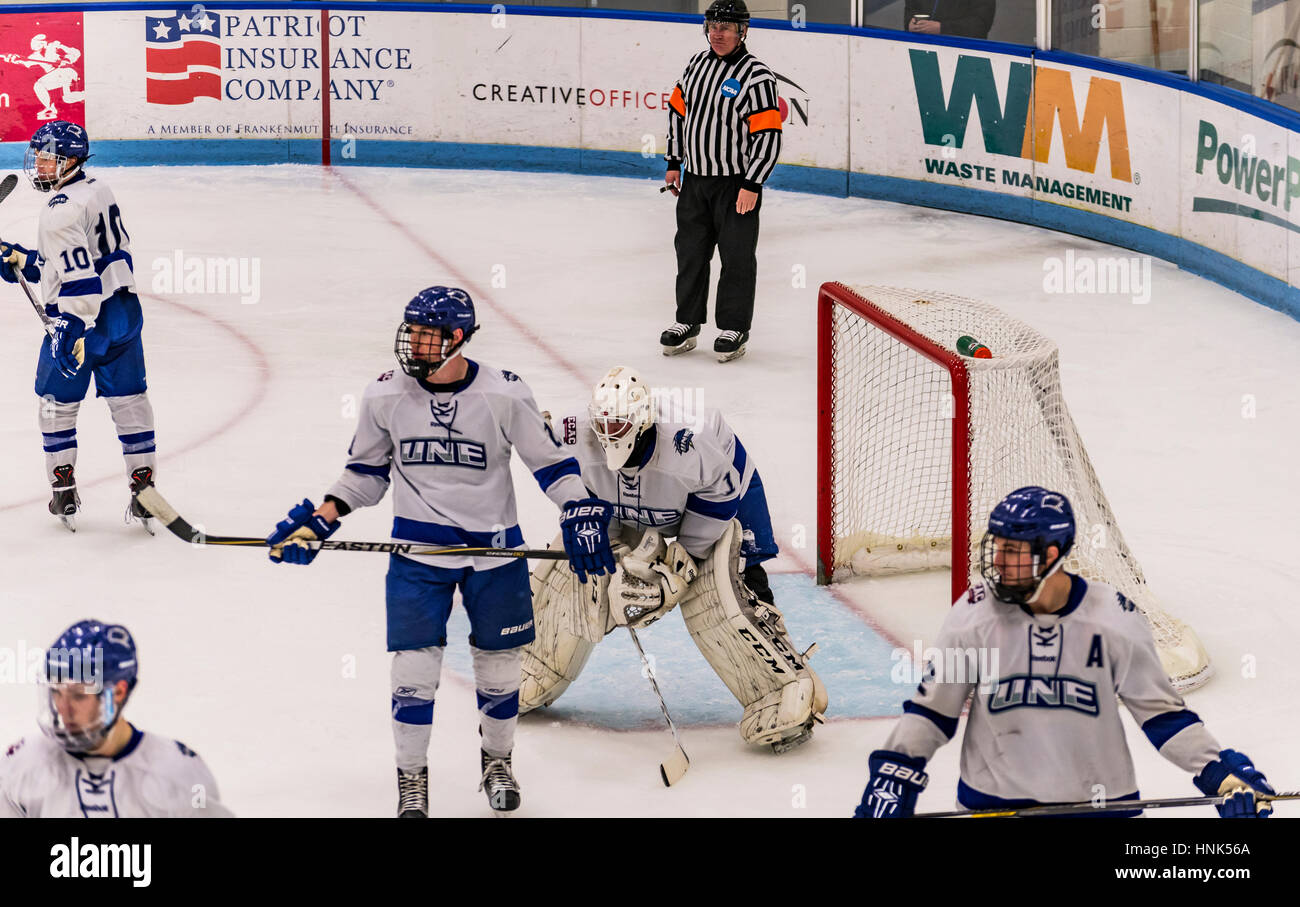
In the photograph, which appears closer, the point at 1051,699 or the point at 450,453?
the point at 1051,699

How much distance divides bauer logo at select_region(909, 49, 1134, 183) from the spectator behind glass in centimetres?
15

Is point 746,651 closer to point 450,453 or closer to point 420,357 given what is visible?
point 450,453

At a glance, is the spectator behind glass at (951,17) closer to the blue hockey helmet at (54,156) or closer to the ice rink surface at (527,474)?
the ice rink surface at (527,474)

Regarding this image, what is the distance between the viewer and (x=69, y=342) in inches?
278

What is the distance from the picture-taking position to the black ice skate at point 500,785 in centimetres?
518

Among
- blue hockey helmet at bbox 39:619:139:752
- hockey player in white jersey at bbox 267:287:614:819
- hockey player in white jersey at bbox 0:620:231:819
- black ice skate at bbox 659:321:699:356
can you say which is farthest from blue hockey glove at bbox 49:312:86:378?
blue hockey helmet at bbox 39:619:139:752

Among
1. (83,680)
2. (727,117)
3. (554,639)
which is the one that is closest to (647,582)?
(554,639)

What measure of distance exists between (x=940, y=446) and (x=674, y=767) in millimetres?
2342

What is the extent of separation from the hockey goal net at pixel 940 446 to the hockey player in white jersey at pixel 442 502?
5.11ft

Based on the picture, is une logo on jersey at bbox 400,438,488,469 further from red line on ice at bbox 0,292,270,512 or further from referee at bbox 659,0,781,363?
referee at bbox 659,0,781,363

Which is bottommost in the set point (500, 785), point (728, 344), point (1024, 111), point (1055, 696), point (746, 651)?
point (500, 785)

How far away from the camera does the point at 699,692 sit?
19.9 ft

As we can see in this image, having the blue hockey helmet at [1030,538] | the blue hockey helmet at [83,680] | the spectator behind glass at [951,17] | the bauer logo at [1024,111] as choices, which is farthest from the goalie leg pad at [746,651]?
the spectator behind glass at [951,17]
